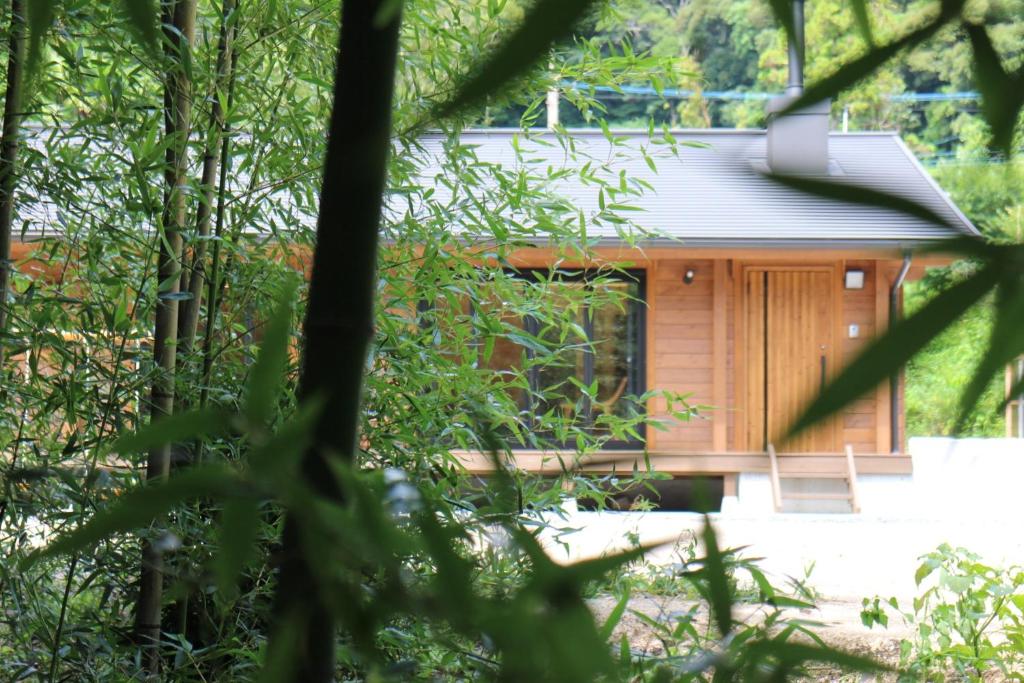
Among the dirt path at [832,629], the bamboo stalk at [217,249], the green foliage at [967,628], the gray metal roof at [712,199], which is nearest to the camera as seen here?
the bamboo stalk at [217,249]

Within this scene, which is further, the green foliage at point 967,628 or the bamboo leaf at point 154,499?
the green foliage at point 967,628

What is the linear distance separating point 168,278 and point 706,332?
31.6 ft

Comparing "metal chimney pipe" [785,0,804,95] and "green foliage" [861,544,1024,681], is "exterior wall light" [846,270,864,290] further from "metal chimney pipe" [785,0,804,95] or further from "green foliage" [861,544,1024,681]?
"metal chimney pipe" [785,0,804,95]

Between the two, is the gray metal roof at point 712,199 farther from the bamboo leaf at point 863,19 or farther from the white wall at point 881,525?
the bamboo leaf at point 863,19

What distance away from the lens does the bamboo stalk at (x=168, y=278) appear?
6.96 ft

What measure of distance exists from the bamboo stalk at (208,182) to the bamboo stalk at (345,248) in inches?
67.2

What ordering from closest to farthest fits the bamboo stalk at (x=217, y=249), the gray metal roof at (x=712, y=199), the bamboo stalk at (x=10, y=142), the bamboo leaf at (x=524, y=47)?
the bamboo leaf at (x=524, y=47) < the bamboo stalk at (x=10, y=142) < the bamboo stalk at (x=217, y=249) < the gray metal roof at (x=712, y=199)

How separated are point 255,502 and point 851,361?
0.77ft

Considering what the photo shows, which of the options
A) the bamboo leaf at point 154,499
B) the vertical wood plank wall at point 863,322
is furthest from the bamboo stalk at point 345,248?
the vertical wood plank wall at point 863,322

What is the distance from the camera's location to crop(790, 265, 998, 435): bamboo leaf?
401mm

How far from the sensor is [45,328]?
2342 mm

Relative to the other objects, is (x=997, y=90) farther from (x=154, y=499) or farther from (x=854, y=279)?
(x=854, y=279)

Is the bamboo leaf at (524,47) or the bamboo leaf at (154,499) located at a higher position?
the bamboo leaf at (524,47)

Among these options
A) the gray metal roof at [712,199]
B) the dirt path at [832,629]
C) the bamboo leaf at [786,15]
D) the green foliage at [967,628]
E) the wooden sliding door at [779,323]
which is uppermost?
the gray metal roof at [712,199]
